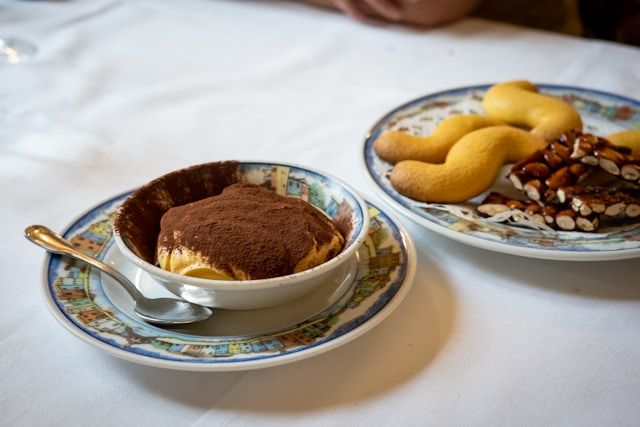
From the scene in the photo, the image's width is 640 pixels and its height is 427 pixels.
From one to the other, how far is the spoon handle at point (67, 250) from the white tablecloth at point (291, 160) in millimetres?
52

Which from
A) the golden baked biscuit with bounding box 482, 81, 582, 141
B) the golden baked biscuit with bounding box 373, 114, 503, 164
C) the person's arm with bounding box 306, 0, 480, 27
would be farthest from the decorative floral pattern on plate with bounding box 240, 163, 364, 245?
the person's arm with bounding box 306, 0, 480, 27

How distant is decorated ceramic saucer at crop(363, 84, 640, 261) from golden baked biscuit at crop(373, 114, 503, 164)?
0.05 feet

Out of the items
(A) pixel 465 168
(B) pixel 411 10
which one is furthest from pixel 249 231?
(B) pixel 411 10

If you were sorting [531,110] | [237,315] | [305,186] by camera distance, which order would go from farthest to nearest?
[531,110] < [305,186] < [237,315]

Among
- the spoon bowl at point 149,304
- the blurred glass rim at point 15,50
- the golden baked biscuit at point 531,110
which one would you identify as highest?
the golden baked biscuit at point 531,110

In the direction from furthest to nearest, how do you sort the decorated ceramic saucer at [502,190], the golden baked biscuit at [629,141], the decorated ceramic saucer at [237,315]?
the golden baked biscuit at [629,141], the decorated ceramic saucer at [502,190], the decorated ceramic saucer at [237,315]

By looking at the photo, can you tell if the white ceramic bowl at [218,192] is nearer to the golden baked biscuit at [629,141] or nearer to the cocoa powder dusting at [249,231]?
the cocoa powder dusting at [249,231]

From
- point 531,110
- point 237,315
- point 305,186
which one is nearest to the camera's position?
point 237,315

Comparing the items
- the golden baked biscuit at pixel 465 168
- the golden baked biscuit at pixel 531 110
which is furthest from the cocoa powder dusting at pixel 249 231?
the golden baked biscuit at pixel 531 110

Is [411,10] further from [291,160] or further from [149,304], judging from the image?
[149,304]

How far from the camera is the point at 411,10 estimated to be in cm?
117

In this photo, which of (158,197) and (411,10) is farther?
(411,10)

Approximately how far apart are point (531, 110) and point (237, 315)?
46cm

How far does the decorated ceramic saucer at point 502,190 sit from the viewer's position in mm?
554
